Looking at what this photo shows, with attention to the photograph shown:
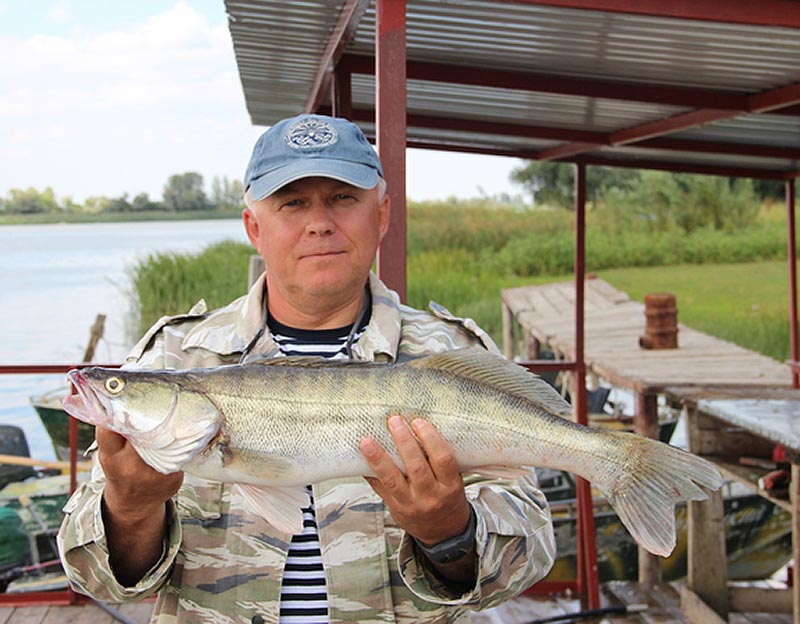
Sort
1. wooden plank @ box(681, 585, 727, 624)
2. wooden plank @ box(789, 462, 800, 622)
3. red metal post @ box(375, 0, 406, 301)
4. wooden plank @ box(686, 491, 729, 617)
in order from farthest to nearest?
wooden plank @ box(686, 491, 729, 617), wooden plank @ box(681, 585, 727, 624), wooden plank @ box(789, 462, 800, 622), red metal post @ box(375, 0, 406, 301)

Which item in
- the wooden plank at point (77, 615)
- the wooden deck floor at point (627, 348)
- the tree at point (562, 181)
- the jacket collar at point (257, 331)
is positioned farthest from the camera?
the tree at point (562, 181)

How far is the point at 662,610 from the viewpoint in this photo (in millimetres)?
5992

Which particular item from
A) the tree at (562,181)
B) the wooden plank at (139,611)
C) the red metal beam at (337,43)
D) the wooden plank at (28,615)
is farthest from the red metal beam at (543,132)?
the tree at (562,181)

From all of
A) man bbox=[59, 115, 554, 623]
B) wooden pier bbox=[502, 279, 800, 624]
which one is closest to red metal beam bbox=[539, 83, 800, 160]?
wooden pier bbox=[502, 279, 800, 624]

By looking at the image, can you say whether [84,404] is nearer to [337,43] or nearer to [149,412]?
[149,412]

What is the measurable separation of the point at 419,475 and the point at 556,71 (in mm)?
3271

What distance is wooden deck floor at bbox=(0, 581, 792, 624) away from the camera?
528 centimetres

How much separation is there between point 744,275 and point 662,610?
23.9 meters

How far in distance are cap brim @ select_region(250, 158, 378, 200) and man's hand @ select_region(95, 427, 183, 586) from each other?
0.71m

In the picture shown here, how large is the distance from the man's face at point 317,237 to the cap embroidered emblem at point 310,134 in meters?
0.09

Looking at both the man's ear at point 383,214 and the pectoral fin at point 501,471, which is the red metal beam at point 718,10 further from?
the pectoral fin at point 501,471

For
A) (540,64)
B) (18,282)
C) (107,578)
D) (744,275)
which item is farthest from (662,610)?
(18,282)

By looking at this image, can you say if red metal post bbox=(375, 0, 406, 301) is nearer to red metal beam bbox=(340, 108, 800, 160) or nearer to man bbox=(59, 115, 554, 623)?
man bbox=(59, 115, 554, 623)

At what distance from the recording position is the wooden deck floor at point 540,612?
17.3ft
